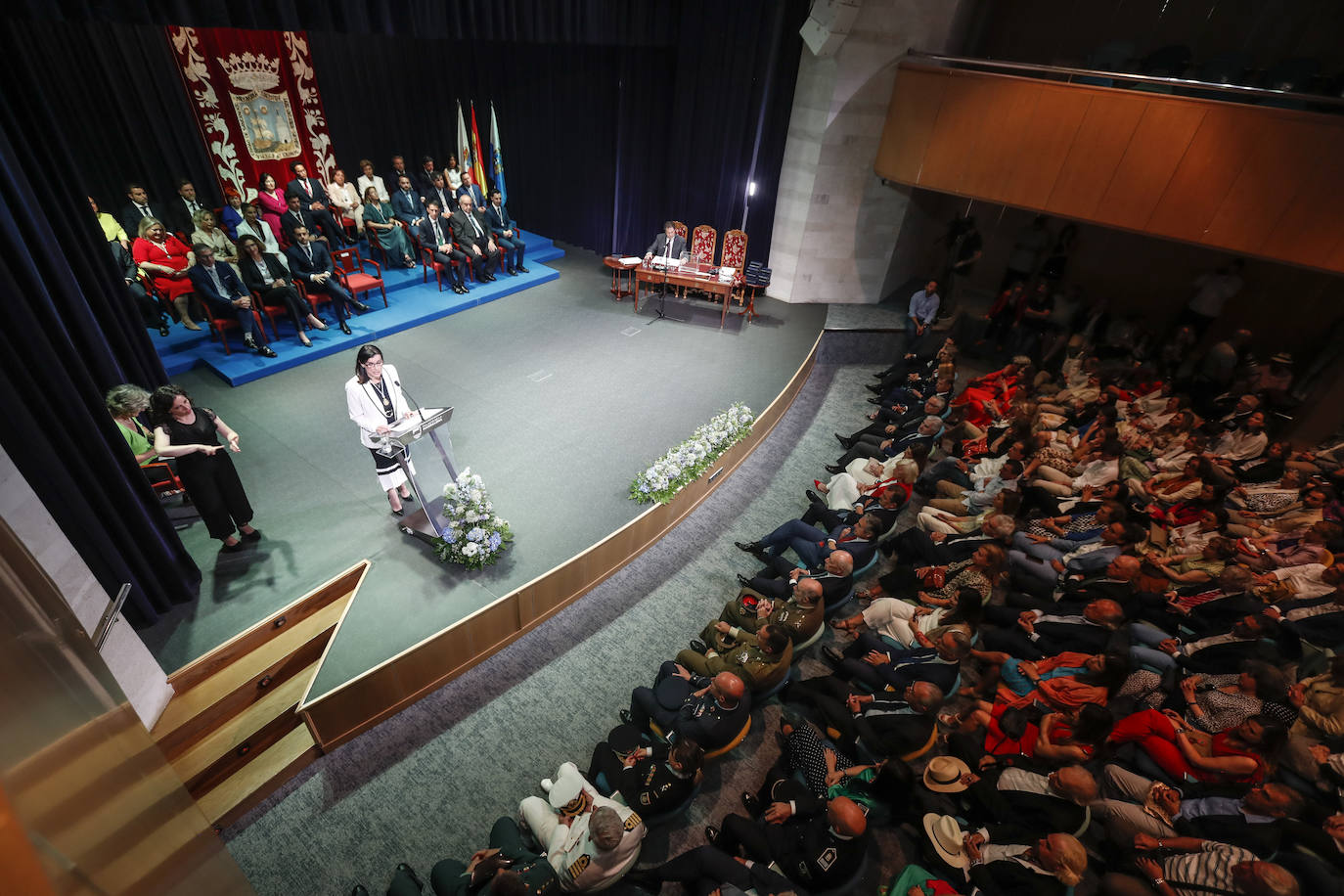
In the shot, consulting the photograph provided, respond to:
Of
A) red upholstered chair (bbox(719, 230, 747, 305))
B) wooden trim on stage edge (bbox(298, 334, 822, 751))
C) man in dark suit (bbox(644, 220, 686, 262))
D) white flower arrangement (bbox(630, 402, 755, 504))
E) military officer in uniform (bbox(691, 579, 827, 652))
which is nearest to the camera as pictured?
wooden trim on stage edge (bbox(298, 334, 822, 751))

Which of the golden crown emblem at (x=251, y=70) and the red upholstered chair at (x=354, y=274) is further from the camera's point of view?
the red upholstered chair at (x=354, y=274)

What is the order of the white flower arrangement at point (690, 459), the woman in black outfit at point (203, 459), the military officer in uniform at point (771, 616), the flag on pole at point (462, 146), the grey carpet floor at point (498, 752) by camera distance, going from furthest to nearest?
the flag on pole at point (462, 146), the white flower arrangement at point (690, 459), the military officer in uniform at point (771, 616), the woman in black outfit at point (203, 459), the grey carpet floor at point (498, 752)

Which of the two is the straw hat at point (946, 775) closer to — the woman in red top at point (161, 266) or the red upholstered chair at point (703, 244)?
the red upholstered chair at point (703, 244)

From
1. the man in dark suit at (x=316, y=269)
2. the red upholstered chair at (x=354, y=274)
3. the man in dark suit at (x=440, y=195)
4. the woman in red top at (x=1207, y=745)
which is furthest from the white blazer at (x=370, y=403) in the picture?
the man in dark suit at (x=440, y=195)

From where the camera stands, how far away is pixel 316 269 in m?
6.77

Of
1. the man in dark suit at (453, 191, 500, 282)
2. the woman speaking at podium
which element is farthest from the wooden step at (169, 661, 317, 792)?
the man in dark suit at (453, 191, 500, 282)

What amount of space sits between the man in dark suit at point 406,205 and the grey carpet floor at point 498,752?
18.9 feet

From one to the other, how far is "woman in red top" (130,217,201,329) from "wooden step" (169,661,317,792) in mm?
4375

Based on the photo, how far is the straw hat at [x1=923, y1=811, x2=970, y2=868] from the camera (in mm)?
2840

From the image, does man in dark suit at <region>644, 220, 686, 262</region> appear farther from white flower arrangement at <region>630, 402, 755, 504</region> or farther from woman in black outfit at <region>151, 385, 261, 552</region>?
woman in black outfit at <region>151, 385, 261, 552</region>

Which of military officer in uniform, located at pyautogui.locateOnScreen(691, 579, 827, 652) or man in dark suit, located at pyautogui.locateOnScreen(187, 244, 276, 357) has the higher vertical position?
man in dark suit, located at pyautogui.locateOnScreen(187, 244, 276, 357)

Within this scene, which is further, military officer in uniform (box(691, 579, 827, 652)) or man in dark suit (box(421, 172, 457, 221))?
man in dark suit (box(421, 172, 457, 221))

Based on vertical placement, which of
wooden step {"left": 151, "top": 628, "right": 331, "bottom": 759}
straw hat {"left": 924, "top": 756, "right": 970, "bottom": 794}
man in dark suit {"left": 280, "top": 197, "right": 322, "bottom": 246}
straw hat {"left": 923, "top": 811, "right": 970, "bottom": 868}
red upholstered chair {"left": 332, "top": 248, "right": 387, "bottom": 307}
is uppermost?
man in dark suit {"left": 280, "top": 197, "right": 322, "bottom": 246}

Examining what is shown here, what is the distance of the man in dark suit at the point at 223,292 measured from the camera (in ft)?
19.1
